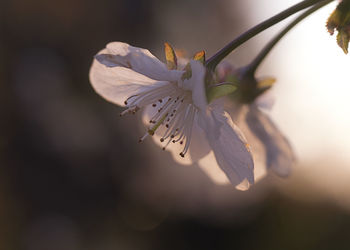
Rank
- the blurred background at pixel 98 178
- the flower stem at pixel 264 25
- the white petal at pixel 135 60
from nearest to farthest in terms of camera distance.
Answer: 1. the flower stem at pixel 264 25
2. the white petal at pixel 135 60
3. the blurred background at pixel 98 178

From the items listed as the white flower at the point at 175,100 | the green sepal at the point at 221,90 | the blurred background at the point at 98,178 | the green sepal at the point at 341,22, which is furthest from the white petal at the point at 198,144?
the blurred background at the point at 98,178

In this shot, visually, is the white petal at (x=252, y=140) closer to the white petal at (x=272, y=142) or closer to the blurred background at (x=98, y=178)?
the white petal at (x=272, y=142)

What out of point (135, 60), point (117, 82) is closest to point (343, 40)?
Answer: point (135, 60)

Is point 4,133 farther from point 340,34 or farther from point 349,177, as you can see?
point 340,34

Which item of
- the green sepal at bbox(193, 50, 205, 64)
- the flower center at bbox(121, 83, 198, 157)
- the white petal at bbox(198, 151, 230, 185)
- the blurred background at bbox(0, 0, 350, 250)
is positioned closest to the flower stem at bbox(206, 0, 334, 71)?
the green sepal at bbox(193, 50, 205, 64)

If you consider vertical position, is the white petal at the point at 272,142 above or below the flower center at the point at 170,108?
below

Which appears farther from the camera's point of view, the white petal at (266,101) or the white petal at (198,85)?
the white petal at (266,101)

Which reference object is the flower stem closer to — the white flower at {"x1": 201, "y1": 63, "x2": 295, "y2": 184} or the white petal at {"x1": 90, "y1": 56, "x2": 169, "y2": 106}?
the white petal at {"x1": 90, "y1": 56, "x2": 169, "y2": 106}
